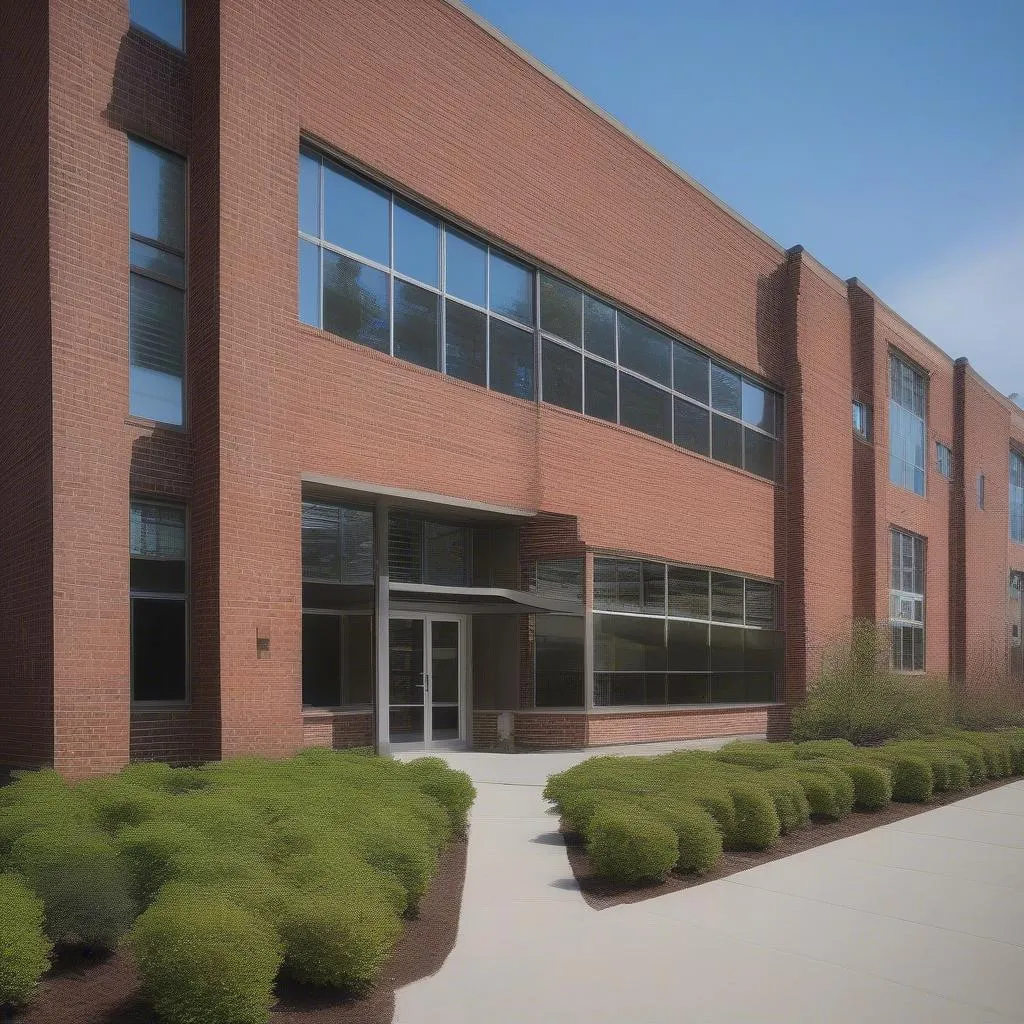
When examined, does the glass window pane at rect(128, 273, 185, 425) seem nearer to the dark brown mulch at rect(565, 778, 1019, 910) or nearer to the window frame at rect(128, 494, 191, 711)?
the window frame at rect(128, 494, 191, 711)

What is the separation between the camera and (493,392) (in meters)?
17.3

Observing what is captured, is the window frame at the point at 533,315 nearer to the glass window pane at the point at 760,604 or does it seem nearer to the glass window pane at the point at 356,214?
the glass window pane at the point at 356,214

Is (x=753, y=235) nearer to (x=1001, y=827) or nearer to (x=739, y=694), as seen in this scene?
(x=739, y=694)

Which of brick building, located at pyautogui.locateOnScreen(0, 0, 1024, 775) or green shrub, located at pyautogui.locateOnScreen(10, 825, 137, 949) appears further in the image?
brick building, located at pyautogui.locateOnScreen(0, 0, 1024, 775)

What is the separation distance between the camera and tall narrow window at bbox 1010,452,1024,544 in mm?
44312

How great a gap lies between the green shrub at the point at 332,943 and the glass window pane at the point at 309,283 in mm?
9899

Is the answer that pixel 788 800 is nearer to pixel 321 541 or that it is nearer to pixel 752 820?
pixel 752 820

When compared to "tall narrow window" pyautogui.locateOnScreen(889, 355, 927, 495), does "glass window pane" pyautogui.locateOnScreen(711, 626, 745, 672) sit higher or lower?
lower

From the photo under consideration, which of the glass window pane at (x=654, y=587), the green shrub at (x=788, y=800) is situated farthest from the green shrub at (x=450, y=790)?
the glass window pane at (x=654, y=587)

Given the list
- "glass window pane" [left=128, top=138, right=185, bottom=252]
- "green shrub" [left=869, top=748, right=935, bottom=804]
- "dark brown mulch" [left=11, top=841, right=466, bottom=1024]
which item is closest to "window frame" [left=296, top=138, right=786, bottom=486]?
"glass window pane" [left=128, top=138, right=185, bottom=252]

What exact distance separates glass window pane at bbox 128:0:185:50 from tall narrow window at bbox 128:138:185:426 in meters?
1.46

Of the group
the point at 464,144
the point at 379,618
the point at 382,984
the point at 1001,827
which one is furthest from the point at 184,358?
the point at 1001,827

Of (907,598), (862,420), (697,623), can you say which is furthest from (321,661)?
(907,598)

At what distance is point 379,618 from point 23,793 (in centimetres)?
732
